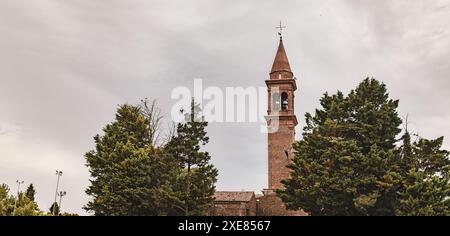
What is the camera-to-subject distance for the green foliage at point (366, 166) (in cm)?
2802

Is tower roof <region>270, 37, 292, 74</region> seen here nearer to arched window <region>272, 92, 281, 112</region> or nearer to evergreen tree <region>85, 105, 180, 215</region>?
arched window <region>272, 92, 281, 112</region>

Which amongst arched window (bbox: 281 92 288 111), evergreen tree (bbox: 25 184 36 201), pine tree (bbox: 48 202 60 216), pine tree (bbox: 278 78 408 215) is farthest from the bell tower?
evergreen tree (bbox: 25 184 36 201)

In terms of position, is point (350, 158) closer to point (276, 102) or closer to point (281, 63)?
point (276, 102)

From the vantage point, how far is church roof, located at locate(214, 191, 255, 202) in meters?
41.5

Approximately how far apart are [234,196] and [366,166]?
1555cm

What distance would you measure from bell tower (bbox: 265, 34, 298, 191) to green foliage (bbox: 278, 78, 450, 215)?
10.0 m

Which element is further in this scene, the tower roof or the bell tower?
the tower roof

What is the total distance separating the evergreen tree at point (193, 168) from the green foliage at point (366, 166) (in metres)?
5.46
